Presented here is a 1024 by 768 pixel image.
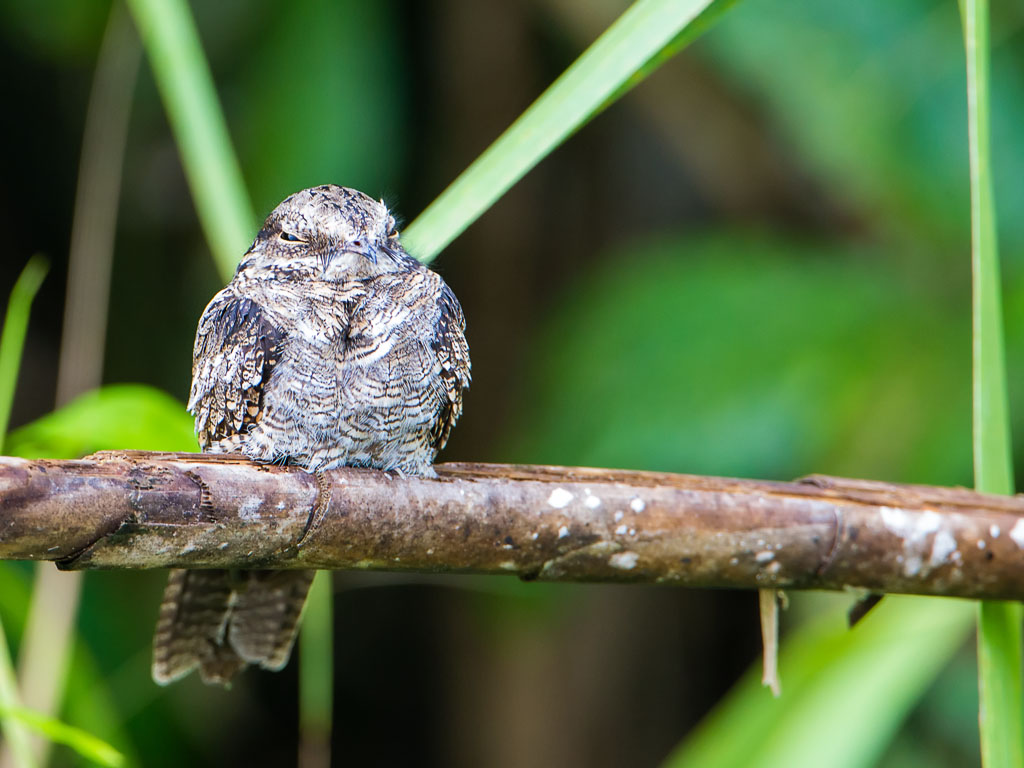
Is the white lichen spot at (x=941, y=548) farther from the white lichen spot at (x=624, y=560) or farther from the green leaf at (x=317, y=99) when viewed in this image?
the green leaf at (x=317, y=99)

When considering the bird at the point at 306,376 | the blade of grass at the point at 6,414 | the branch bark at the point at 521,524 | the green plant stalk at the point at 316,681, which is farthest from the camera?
the green plant stalk at the point at 316,681

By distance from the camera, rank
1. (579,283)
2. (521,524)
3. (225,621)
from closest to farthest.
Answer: (521,524), (225,621), (579,283)

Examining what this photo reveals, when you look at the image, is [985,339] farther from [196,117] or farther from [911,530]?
[196,117]

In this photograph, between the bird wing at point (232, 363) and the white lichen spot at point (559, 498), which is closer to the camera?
the white lichen spot at point (559, 498)

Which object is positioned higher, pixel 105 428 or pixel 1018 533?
pixel 105 428

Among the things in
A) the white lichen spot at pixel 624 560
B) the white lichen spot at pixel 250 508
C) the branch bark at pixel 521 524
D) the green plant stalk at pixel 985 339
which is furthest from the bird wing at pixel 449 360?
the green plant stalk at pixel 985 339

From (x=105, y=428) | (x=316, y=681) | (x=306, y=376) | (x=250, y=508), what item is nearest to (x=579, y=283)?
(x=316, y=681)

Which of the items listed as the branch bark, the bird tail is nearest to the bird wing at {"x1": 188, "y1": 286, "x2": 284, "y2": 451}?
the bird tail
